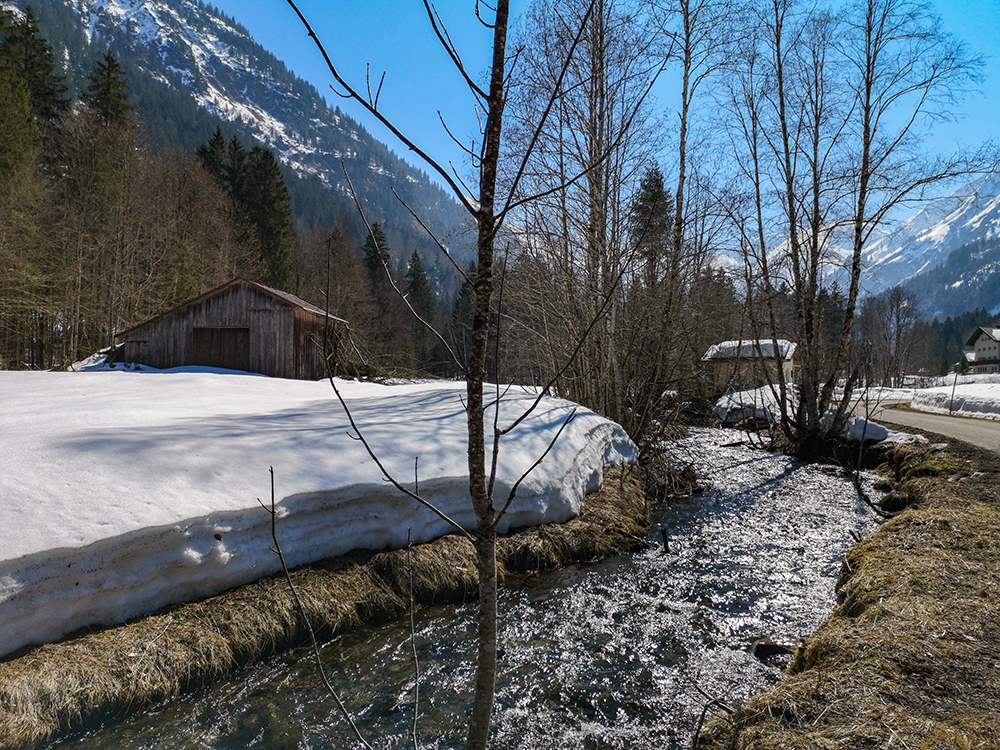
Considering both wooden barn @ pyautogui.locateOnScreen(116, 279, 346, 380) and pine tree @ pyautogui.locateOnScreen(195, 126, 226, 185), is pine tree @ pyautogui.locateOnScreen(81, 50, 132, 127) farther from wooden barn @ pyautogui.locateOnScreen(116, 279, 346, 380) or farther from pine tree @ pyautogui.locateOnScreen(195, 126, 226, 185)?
wooden barn @ pyautogui.locateOnScreen(116, 279, 346, 380)

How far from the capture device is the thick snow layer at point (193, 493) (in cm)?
279

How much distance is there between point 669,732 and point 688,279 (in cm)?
809

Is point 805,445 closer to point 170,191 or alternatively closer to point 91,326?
point 91,326

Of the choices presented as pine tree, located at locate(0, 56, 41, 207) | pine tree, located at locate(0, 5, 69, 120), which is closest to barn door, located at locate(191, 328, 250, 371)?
pine tree, located at locate(0, 56, 41, 207)

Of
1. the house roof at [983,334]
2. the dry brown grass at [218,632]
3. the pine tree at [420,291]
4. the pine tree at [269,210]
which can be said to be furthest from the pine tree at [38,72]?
the house roof at [983,334]

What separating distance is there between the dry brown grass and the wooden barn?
1507 cm

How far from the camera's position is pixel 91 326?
20.1 meters

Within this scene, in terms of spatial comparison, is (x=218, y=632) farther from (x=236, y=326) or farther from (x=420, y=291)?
(x=420, y=291)

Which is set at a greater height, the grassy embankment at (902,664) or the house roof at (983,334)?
the house roof at (983,334)

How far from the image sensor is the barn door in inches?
692

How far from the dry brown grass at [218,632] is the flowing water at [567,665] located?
0.42 ft

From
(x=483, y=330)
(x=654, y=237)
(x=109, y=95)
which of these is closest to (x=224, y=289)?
(x=654, y=237)

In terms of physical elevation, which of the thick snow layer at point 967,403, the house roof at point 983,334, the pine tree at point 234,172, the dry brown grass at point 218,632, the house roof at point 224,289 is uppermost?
the pine tree at point 234,172

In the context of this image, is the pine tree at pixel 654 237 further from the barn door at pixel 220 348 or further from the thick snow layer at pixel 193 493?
the barn door at pixel 220 348
